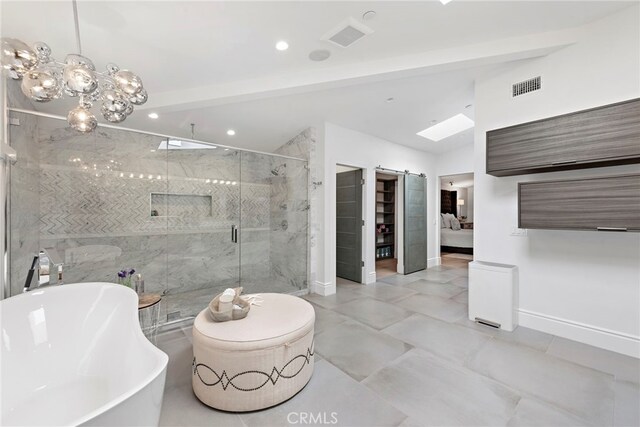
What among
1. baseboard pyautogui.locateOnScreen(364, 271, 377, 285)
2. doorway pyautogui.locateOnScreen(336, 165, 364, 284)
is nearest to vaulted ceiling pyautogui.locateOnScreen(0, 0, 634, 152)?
doorway pyautogui.locateOnScreen(336, 165, 364, 284)

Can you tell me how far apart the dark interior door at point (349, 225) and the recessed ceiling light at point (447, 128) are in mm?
1606

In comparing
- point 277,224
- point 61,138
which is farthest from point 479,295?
point 61,138

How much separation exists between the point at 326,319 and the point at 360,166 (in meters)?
2.70

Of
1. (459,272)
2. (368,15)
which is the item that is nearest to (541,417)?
(368,15)

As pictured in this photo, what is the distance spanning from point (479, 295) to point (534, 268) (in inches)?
25.5

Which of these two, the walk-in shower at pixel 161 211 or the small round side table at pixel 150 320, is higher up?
the walk-in shower at pixel 161 211

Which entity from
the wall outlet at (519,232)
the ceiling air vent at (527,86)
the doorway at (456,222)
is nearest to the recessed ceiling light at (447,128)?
the doorway at (456,222)

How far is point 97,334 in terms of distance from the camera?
1.78 meters

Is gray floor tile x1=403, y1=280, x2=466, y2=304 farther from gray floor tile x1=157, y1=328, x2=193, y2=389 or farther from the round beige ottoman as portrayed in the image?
gray floor tile x1=157, y1=328, x2=193, y2=389

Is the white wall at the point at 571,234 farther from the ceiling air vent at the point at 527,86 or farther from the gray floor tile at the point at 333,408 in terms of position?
the gray floor tile at the point at 333,408

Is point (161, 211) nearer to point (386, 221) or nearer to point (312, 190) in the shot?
point (312, 190)

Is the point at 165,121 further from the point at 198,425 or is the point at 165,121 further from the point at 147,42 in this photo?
the point at 198,425

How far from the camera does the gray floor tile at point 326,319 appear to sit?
2.99m

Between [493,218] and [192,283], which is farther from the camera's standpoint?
[192,283]
